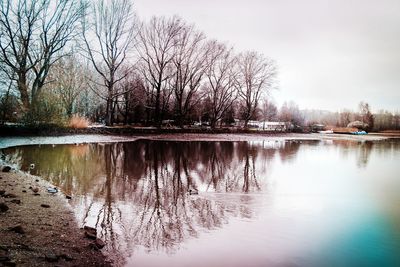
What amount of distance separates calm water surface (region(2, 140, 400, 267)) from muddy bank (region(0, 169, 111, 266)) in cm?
45

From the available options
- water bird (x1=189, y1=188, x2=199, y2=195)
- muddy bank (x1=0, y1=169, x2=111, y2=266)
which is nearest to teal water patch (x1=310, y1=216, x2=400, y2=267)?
muddy bank (x1=0, y1=169, x2=111, y2=266)

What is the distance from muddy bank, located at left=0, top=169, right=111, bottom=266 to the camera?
215 inches

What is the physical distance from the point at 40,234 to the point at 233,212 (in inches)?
184

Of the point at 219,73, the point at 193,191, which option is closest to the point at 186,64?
the point at 219,73

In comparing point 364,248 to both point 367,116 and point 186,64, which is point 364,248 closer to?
point 186,64

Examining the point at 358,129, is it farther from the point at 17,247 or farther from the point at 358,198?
the point at 17,247

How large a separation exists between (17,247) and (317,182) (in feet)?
37.6

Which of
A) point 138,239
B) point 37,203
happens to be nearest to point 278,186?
point 138,239

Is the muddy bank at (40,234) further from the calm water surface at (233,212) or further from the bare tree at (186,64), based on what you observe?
the bare tree at (186,64)

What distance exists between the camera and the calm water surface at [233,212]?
21.8 ft

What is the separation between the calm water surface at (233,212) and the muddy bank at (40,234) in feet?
1.48

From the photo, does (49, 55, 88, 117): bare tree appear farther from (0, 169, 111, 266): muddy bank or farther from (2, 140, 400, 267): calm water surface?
(0, 169, 111, 266): muddy bank

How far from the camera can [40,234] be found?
641 cm

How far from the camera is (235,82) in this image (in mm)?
56125
